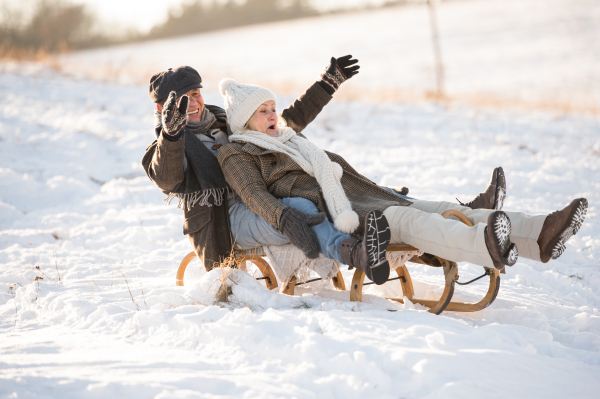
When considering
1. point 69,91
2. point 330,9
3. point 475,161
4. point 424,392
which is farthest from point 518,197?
point 330,9

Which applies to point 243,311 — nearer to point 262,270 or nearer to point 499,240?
point 262,270

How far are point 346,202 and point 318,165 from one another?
308 millimetres

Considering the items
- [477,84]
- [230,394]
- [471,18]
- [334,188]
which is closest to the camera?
[230,394]

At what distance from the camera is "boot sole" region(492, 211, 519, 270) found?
244cm

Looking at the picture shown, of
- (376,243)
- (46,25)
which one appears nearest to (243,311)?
(376,243)

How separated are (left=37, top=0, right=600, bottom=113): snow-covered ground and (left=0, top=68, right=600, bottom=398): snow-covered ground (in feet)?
15.2

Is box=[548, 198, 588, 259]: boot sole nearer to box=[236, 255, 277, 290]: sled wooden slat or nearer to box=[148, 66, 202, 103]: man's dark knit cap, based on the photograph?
box=[236, 255, 277, 290]: sled wooden slat

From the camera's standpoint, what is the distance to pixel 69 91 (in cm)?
956

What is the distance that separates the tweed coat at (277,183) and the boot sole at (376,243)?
1.31ft

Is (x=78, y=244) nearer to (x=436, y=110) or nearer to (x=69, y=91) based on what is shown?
(x=69, y=91)

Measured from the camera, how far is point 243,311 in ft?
8.64

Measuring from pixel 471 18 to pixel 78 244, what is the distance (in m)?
24.3

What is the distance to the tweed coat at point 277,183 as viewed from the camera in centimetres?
300

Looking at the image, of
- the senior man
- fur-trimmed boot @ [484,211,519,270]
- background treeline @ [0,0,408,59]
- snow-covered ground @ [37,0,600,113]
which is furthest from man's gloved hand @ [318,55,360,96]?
background treeline @ [0,0,408,59]
